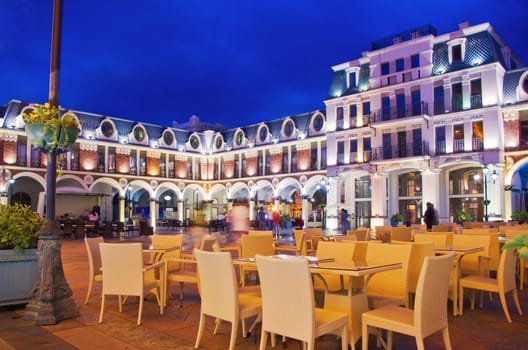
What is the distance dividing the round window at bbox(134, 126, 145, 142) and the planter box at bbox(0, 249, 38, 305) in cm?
3035

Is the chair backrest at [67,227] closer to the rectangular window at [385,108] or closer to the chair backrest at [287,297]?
the rectangular window at [385,108]

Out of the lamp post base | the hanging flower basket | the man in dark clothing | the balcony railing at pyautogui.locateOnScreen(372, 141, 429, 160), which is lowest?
the lamp post base

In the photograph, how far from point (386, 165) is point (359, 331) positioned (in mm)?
23017

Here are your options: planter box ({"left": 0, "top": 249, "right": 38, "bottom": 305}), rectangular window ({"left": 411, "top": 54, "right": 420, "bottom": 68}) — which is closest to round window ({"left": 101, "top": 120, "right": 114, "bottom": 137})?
rectangular window ({"left": 411, "top": 54, "right": 420, "bottom": 68})

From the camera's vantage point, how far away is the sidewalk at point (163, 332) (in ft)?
14.6

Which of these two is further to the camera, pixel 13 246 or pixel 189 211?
pixel 189 211

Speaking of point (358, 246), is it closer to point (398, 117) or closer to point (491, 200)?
point (491, 200)

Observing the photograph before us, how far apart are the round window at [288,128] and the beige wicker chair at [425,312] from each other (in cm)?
3005

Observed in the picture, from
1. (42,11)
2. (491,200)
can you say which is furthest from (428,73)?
(42,11)

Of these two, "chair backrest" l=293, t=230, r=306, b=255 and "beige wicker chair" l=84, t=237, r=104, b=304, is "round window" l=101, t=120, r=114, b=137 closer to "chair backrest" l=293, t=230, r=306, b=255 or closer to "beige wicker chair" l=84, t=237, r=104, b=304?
"chair backrest" l=293, t=230, r=306, b=255

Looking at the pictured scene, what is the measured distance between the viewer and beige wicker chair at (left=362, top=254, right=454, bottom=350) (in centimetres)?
349

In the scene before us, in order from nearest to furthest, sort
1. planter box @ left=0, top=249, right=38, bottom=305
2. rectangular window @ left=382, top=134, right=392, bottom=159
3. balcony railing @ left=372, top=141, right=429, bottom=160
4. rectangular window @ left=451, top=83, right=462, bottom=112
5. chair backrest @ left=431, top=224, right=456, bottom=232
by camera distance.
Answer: planter box @ left=0, top=249, right=38, bottom=305 < chair backrest @ left=431, top=224, right=456, bottom=232 < rectangular window @ left=451, top=83, right=462, bottom=112 < balcony railing @ left=372, top=141, right=429, bottom=160 < rectangular window @ left=382, top=134, right=392, bottom=159

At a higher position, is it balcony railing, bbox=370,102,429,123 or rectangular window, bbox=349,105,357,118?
rectangular window, bbox=349,105,357,118

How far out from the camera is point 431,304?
362 cm
